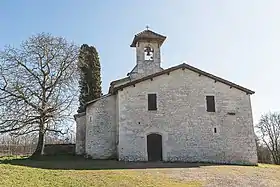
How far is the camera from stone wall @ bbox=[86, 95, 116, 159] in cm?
2680

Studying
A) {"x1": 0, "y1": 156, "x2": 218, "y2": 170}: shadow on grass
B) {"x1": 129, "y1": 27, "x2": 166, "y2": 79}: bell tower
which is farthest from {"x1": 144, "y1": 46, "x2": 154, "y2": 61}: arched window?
{"x1": 0, "y1": 156, "x2": 218, "y2": 170}: shadow on grass

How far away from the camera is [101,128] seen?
27.4m

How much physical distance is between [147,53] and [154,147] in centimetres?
1051

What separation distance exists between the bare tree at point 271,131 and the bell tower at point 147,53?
23067 mm

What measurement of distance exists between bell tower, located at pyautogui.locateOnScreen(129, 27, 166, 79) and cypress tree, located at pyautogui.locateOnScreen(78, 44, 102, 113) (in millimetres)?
4960

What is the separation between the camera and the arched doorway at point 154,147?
81.2 feet

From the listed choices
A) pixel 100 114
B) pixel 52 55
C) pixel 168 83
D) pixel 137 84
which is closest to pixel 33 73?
pixel 52 55

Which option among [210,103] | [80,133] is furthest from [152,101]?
[80,133]

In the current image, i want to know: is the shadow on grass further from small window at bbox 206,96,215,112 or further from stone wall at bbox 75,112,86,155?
stone wall at bbox 75,112,86,155

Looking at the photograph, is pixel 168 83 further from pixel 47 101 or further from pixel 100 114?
pixel 47 101

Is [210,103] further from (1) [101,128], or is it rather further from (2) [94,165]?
(2) [94,165]

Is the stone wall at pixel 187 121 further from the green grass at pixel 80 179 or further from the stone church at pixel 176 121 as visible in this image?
the green grass at pixel 80 179

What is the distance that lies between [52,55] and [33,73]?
6.96ft

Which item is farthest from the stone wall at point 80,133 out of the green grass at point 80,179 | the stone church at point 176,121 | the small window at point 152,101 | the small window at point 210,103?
the green grass at point 80,179
